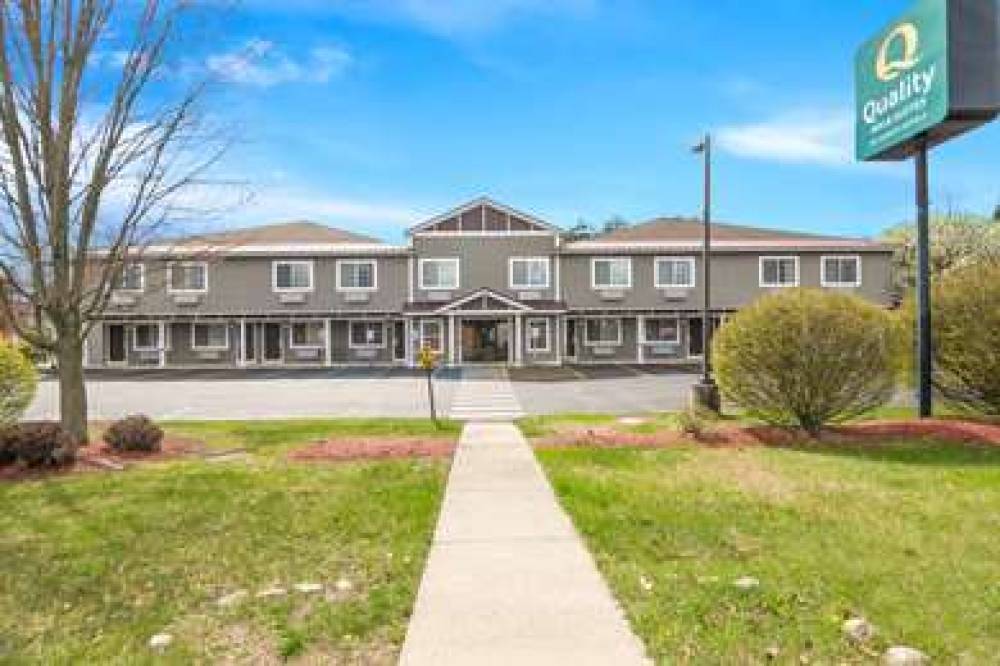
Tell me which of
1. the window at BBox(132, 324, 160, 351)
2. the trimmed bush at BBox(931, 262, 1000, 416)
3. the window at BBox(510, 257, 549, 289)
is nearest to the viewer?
the trimmed bush at BBox(931, 262, 1000, 416)

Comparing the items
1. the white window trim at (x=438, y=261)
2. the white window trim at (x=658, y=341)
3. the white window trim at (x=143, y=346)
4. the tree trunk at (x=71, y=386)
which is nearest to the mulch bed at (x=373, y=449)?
the tree trunk at (x=71, y=386)

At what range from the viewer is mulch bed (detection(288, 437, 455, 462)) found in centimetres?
1116

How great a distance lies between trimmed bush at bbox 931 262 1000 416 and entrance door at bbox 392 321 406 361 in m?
29.0

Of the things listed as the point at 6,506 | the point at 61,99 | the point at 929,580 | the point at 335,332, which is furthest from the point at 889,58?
the point at 335,332

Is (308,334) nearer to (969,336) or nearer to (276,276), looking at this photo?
(276,276)

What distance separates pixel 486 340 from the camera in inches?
1545

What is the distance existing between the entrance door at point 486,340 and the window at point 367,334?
182 inches

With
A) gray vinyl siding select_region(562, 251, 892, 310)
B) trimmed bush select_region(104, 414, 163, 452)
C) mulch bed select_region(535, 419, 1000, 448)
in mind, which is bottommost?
mulch bed select_region(535, 419, 1000, 448)

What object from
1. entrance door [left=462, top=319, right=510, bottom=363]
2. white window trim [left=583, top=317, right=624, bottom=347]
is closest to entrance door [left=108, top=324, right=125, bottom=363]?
entrance door [left=462, top=319, right=510, bottom=363]

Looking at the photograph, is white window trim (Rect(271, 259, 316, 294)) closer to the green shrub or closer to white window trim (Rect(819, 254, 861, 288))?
white window trim (Rect(819, 254, 861, 288))

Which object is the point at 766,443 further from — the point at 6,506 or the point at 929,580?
the point at 6,506

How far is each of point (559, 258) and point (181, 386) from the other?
19627 millimetres

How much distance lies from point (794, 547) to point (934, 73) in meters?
10.9

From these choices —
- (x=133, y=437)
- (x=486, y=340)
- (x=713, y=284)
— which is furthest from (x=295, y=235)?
(x=133, y=437)
